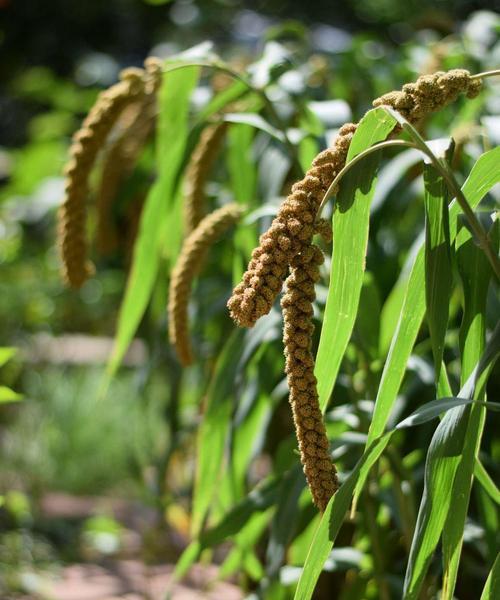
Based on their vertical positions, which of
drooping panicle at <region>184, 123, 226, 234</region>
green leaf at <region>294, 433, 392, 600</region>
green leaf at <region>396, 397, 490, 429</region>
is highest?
drooping panicle at <region>184, 123, 226, 234</region>

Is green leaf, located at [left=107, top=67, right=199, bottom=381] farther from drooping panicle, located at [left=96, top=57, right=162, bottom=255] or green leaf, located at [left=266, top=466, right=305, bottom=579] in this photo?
green leaf, located at [left=266, top=466, right=305, bottom=579]

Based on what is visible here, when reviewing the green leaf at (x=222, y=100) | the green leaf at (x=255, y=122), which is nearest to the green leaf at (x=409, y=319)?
the green leaf at (x=255, y=122)

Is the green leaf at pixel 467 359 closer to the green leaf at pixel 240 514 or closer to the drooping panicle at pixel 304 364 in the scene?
the drooping panicle at pixel 304 364

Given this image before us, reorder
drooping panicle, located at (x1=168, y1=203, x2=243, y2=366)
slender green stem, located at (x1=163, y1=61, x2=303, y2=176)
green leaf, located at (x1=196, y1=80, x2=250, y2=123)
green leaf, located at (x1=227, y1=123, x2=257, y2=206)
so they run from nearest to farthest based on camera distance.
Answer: drooping panicle, located at (x1=168, y1=203, x2=243, y2=366)
slender green stem, located at (x1=163, y1=61, x2=303, y2=176)
green leaf, located at (x1=196, y1=80, x2=250, y2=123)
green leaf, located at (x1=227, y1=123, x2=257, y2=206)

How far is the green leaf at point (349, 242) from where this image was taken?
81cm

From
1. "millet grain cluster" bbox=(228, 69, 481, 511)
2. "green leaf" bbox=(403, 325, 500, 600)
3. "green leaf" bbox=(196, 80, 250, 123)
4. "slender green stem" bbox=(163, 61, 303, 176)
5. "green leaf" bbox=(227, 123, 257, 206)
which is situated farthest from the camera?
"green leaf" bbox=(227, 123, 257, 206)

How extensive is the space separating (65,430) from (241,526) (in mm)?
2709

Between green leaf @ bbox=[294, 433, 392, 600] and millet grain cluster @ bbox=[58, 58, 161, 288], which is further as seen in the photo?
millet grain cluster @ bbox=[58, 58, 161, 288]

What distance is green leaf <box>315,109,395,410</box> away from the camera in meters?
0.81

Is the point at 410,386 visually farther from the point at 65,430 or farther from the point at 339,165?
the point at 65,430

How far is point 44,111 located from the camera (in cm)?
758

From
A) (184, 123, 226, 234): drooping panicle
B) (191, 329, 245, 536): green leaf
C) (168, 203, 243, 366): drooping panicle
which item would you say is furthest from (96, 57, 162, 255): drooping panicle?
(191, 329, 245, 536): green leaf

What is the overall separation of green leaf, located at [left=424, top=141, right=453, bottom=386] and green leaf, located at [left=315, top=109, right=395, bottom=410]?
5 centimetres

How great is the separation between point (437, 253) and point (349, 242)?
7 cm
